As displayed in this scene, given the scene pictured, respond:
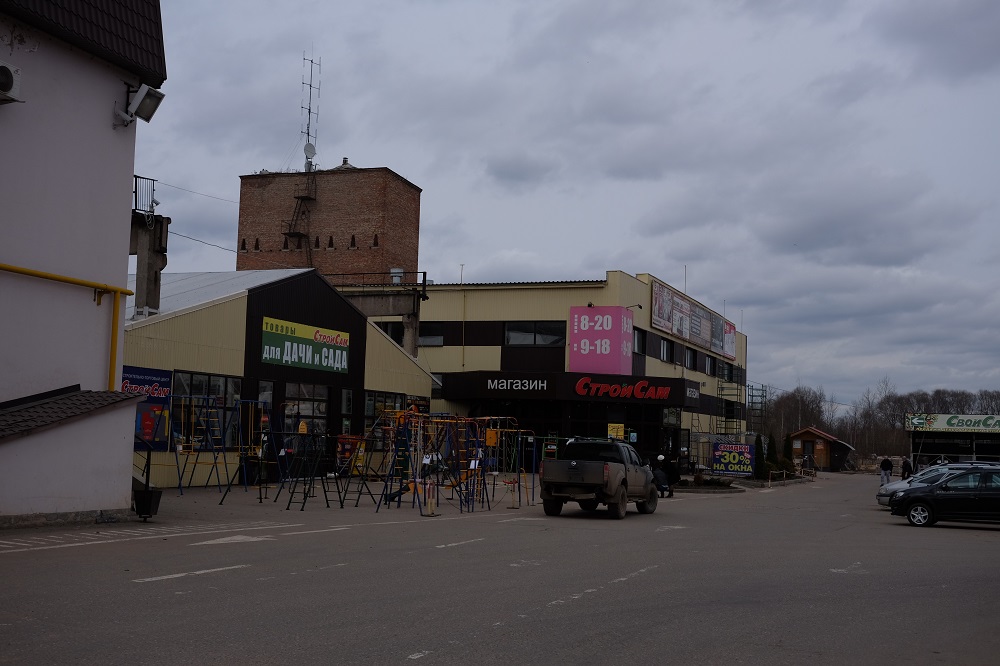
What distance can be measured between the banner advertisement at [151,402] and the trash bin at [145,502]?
23.8 feet

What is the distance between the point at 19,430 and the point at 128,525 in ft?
8.77

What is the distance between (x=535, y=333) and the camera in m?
47.8

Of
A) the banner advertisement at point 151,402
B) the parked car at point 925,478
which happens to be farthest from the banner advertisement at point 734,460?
the banner advertisement at point 151,402

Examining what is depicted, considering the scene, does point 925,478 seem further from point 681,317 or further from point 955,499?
point 681,317

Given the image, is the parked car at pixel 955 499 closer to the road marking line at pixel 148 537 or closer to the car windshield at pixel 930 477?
the car windshield at pixel 930 477

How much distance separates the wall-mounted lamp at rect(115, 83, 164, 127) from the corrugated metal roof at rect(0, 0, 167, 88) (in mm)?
504

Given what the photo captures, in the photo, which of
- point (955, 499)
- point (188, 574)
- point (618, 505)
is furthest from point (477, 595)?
point (955, 499)

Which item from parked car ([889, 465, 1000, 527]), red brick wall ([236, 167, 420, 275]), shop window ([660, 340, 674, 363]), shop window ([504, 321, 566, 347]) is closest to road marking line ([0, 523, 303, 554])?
parked car ([889, 465, 1000, 527])

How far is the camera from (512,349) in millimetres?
47906

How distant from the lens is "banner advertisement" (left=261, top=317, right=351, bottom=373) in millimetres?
30422

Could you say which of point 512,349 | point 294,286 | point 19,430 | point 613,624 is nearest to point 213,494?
point 294,286

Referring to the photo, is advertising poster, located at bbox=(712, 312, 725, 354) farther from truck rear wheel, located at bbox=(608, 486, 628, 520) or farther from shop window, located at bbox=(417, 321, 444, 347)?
truck rear wheel, located at bbox=(608, 486, 628, 520)

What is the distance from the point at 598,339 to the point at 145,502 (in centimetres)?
3173

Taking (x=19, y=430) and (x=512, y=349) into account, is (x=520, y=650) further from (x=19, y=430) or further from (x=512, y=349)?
(x=512, y=349)
